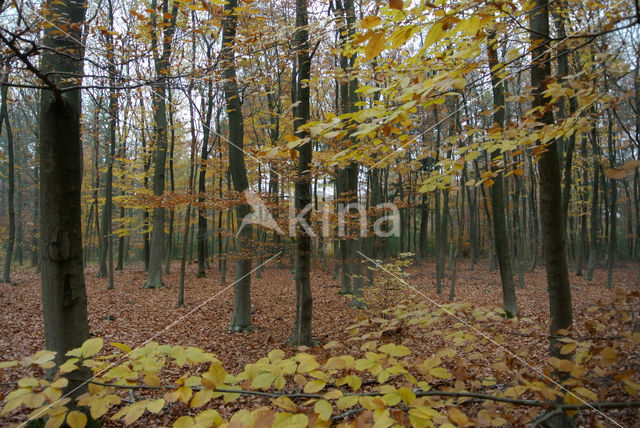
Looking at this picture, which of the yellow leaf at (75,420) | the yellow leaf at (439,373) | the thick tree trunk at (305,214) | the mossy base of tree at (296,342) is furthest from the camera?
the mossy base of tree at (296,342)

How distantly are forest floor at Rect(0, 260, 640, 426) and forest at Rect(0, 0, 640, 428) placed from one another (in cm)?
9

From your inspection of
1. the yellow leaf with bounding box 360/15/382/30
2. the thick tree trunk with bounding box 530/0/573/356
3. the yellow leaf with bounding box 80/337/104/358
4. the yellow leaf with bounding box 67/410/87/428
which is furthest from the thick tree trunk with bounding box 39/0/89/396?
the thick tree trunk with bounding box 530/0/573/356

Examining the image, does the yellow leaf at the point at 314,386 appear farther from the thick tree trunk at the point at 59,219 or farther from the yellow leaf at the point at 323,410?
the thick tree trunk at the point at 59,219

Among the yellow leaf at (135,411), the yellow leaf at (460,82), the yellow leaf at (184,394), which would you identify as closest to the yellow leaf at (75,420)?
the yellow leaf at (135,411)

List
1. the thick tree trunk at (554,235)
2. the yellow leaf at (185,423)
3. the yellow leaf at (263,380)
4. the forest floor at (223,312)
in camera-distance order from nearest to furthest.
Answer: the yellow leaf at (185,423)
the yellow leaf at (263,380)
the thick tree trunk at (554,235)
the forest floor at (223,312)

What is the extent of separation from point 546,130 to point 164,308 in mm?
9853

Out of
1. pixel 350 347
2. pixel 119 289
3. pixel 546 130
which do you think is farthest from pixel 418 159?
pixel 119 289

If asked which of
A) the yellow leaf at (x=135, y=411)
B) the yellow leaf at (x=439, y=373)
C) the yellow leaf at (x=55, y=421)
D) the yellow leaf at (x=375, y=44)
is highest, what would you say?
the yellow leaf at (x=375, y=44)

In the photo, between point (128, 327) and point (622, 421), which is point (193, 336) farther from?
point (622, 421)

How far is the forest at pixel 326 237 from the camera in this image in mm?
1316

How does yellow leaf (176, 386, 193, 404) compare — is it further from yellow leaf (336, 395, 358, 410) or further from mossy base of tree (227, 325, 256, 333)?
mossy base of tree (227, 325, 256, 333)

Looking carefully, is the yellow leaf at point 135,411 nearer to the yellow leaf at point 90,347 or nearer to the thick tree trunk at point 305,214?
the yellow leaf at point 90,347

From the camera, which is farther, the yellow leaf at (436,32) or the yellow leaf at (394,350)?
the yellow leaf at (394,350)

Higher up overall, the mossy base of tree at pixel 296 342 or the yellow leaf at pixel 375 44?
the yellow leaf at pixel 375 44
